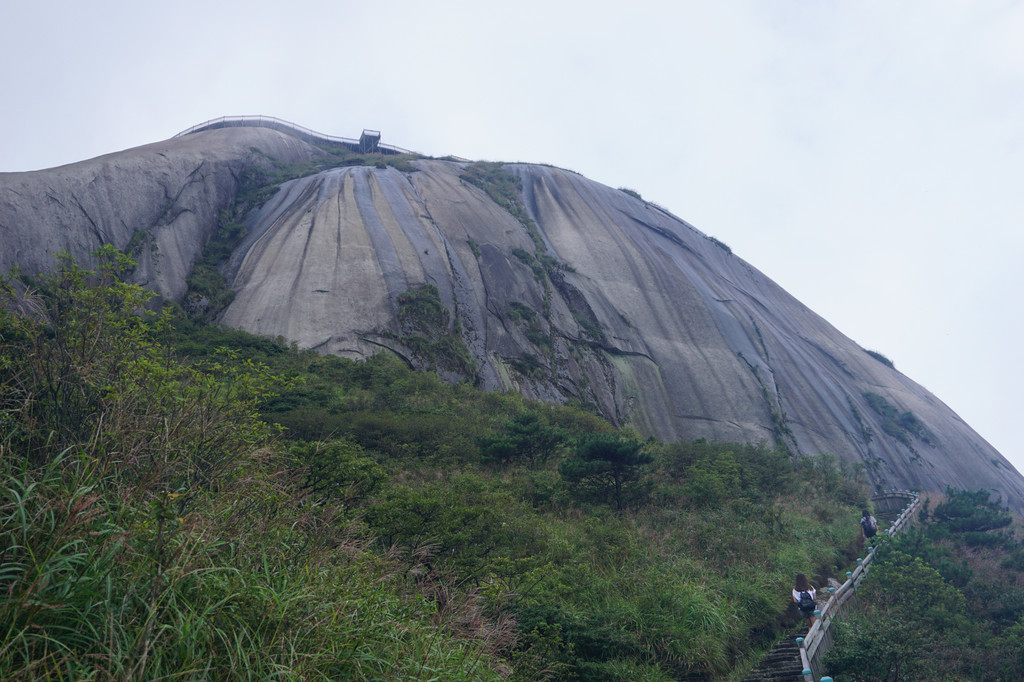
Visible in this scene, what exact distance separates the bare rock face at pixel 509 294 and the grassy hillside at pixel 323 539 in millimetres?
9249

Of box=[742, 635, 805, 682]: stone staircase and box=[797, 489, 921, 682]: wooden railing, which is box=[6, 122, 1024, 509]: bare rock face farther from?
box=[742, 635, 805, 682]: stone staircase

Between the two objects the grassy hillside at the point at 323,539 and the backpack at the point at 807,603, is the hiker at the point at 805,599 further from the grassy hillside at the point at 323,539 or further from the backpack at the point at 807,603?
the grassy hillside at the point at 323,539

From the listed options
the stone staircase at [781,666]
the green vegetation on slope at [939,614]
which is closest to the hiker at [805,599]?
the green vegetation on slope at [939,614]

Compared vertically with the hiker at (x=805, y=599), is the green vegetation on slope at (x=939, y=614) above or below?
above

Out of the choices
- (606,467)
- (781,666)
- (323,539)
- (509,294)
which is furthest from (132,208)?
(781,666)

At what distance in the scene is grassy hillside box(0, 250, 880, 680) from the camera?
3.74 m

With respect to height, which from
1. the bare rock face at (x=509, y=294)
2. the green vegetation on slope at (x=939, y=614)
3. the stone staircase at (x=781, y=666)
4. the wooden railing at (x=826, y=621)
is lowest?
the stone staircase at (x=781, y=666)

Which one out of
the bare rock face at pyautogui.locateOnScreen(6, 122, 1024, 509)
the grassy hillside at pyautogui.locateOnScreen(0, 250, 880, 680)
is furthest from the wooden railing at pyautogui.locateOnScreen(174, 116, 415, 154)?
the grassy hillside at pyautogui.locateOnScreen(0, 250, 880, 680)

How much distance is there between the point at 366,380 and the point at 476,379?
5334 millimetres

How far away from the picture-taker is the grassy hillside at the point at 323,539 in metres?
3.74

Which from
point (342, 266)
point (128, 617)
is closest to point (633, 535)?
point (128, 617)

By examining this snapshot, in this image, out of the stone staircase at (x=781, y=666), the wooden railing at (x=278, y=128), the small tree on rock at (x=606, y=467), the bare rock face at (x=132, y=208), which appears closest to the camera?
the stone staircase at (x=781, y=666)

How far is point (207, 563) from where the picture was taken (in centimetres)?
426

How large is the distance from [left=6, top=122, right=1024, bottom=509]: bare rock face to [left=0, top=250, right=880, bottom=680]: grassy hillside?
9.25 m
